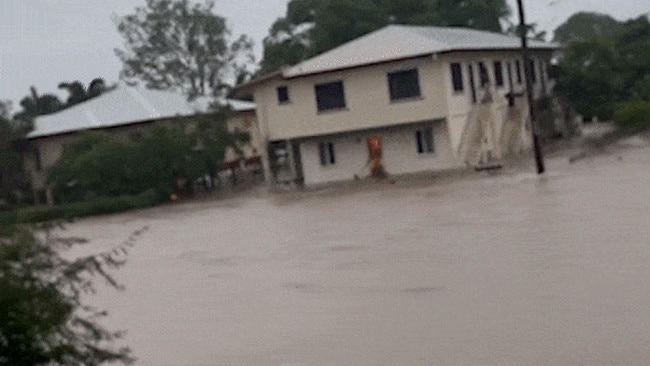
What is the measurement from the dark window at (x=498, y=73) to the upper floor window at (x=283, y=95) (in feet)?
26.0

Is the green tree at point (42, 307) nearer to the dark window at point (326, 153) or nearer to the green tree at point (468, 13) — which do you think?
the dark window at point (326, 153)

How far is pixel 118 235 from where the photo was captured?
102ft

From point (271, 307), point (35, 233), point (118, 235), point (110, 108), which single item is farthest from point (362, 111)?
point (35, 233)

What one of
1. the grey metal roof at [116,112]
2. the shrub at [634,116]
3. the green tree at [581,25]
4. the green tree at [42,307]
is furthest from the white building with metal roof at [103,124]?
the green tree at [581,25]

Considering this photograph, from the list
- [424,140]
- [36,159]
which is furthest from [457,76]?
[36,159]

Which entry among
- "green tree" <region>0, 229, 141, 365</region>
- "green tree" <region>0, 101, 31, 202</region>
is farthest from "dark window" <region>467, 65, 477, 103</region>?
"green tree" <region>0, 229, 141, 365</region>

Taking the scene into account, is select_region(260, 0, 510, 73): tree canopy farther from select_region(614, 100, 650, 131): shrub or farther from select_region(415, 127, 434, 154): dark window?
select_region(614, 100, 650, 131): shrub

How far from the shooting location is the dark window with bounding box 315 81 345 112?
40.2 m

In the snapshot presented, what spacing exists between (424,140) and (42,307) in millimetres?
32488

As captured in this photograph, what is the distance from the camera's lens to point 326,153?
136ft

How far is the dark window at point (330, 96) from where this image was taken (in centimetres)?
4019

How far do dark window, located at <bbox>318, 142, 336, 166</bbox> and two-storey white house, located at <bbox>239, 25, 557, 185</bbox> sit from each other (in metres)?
0.04

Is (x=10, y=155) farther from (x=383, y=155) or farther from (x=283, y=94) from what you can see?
(x=383, y=155)

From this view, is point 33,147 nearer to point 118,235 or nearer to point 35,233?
point 118,235
